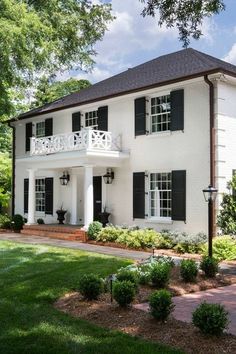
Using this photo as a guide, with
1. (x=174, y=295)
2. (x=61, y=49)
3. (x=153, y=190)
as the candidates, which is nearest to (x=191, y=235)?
(x=153, y=190)

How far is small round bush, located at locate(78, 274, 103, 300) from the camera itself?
7742 millimetres

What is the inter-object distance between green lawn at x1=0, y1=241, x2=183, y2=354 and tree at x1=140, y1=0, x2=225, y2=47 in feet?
16.2

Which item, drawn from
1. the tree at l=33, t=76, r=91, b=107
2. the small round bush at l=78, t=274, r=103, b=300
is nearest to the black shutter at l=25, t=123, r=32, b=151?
the tree at l=33, t=76, r=91, b=107

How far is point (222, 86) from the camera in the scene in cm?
1545

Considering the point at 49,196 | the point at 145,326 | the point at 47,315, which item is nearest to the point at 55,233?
the point at 49,196

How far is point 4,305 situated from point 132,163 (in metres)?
11.2

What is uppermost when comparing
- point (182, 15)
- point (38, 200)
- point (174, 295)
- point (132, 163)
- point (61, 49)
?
point (61, 49)

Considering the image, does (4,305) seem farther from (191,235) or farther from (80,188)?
(80,188)

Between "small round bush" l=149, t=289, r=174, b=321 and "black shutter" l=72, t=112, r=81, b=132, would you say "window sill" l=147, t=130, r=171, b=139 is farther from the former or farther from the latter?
"small round bush" l=149, t=289, r=174, b=321

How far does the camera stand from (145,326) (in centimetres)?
641

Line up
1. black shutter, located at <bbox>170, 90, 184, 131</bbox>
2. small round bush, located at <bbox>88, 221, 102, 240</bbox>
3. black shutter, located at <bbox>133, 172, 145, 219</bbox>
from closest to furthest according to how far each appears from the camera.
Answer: black shutter, located at <bbox>170, 90, 184, 131</bbox>, small round bush, located at <bbox>88, 221, 102, 240</bbox>, black shutter, located at <bbox>133, 172, 145, 219</bbox>

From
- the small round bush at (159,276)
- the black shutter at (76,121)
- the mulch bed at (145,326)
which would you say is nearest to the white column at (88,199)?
the black shutter at (76,121)

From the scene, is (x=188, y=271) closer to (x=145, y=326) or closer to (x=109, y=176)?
(x=145, y=326)

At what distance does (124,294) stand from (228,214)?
8.51 metres
